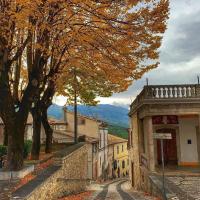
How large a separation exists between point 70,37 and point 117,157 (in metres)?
60.4

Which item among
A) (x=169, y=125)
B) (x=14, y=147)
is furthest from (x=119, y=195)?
(x=14, y=147)

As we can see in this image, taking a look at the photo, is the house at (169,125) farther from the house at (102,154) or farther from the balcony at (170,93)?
the house at (102,154)

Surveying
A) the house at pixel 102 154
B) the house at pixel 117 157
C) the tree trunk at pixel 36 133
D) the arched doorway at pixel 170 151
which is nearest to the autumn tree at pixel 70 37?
the tree trunk at pixel 36 133

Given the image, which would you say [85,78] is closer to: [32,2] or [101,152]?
[32,2]

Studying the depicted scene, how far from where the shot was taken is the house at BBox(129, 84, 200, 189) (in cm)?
2109

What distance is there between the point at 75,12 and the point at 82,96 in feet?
43.8

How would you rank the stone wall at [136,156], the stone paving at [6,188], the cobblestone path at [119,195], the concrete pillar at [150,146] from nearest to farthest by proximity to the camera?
1. the stone paving at [6,188]
2. the cobblestone path at [119,195]
3. the concrete pillar at [150,146]
4. the stone wall at [136,156]

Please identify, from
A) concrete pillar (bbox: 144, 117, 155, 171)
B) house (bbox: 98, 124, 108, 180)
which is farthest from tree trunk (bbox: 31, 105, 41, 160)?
house (bbox: 98, 124, 108, 180)

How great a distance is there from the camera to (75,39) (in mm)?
14133

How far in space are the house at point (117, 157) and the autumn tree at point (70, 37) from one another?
1982 inches

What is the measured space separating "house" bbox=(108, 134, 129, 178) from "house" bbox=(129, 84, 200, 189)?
39794 millimetres

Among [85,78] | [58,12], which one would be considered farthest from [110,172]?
[58,12]

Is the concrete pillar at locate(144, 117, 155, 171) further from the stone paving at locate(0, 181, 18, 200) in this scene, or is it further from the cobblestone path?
the stone paving at locate(0, 181, 18, 200)

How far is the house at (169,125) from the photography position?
2109cm
